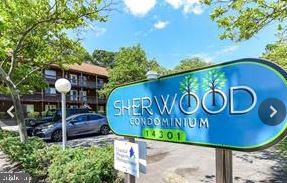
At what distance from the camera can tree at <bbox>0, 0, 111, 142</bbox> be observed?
1137 cm

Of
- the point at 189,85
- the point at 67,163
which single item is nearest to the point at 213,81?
the point at 189,85

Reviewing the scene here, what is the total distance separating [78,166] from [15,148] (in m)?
3.86

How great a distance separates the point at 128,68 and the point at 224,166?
37.6m

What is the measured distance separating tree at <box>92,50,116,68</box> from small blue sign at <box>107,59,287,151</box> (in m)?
77.2

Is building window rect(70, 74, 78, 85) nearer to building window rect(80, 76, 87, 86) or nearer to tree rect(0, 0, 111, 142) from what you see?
building window rect(80, 76, 87, 86)

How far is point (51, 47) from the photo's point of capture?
14.9m

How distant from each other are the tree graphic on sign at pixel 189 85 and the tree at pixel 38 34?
7721 millimetres

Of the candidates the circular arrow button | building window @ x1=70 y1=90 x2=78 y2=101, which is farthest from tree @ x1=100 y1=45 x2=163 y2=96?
the circular arrow button

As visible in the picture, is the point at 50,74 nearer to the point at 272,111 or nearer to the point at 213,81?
the point at 213,81

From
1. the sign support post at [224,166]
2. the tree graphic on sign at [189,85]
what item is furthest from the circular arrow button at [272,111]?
the tree graphic on sign at [189,85]

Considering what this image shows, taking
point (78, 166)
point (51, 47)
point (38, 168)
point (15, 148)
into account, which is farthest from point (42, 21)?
point (78, 166)

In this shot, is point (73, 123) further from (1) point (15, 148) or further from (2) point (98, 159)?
(2) point (98, 159)

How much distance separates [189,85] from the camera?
3396 mm

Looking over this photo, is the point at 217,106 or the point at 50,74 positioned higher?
the point at 50,74
